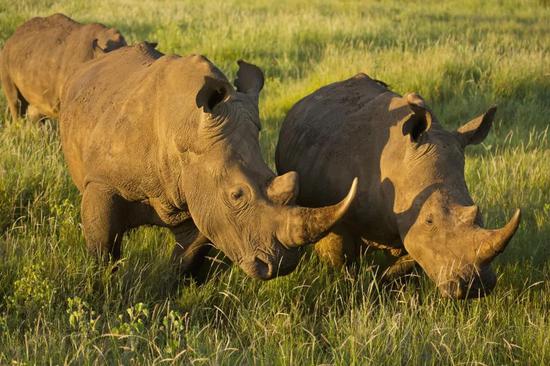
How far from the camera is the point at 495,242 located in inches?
153

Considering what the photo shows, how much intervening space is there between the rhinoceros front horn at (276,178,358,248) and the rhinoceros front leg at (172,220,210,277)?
1.10m

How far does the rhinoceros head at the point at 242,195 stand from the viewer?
151 inches

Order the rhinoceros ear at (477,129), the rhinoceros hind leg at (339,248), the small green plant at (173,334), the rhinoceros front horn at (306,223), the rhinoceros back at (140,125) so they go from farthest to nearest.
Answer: the rhinoceros hind leg at (339,248)
the rhinoceros ear at (477,129)
the rhinoceros back at (140,125)
the rhinoceros front horn at (306,223)
the small green plant at (173,334)

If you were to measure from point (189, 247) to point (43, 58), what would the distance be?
3.83 metres

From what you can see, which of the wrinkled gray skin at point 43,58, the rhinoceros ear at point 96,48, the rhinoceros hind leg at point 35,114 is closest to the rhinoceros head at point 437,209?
the rhinoceros ear at point 96,48

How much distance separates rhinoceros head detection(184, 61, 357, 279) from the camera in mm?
3844

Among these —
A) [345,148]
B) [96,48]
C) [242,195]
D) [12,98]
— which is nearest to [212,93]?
[242,195]

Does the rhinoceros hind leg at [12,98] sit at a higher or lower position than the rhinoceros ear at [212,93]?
lower

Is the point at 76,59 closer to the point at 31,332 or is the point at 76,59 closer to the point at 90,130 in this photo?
the point at 90,130

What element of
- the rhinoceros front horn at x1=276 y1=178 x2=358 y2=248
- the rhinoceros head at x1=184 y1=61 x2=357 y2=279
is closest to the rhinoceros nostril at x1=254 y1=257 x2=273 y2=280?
the rhinoceros head at x1=184 y1=61 x2=357 y2=279

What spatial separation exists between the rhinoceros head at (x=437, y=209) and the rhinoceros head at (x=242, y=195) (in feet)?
2.06

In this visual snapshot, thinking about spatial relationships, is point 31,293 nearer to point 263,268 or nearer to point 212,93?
point 263,268

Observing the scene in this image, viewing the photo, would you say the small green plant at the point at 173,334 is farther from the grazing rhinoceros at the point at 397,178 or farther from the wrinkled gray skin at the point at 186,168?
the grazing rhinoceros at the point at 397,178

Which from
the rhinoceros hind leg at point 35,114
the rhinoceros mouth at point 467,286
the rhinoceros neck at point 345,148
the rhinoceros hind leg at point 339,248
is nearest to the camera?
the rhinoceros mouth at point 467,286
